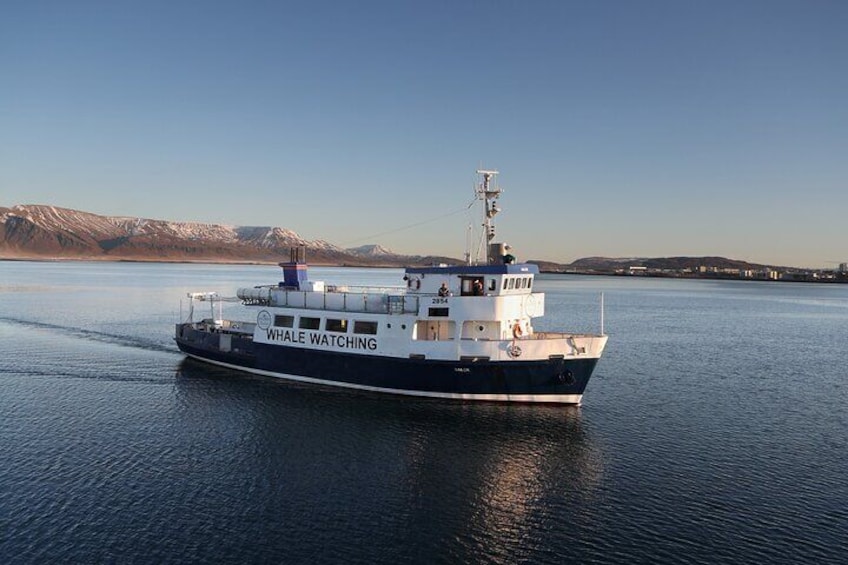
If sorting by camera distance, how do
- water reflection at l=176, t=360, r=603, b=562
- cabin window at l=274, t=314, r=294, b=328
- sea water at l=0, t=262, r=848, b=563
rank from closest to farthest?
sea water at l=0, t=262, r=848, b=563, water reflection at l=176, t=360, r=603, b=562, cabin window at l=274, t=314, r=294, b=328

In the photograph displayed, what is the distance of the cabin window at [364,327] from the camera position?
108 ft

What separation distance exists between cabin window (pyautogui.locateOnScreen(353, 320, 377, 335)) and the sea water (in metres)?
4.00

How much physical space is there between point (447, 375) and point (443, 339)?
2.17 meters

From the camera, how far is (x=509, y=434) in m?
26.9

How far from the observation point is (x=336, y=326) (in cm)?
3425

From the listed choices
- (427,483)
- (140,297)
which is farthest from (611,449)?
(140,297)

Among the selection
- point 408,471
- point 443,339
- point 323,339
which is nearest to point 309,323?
point 323,339

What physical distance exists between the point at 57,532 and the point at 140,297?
302ft

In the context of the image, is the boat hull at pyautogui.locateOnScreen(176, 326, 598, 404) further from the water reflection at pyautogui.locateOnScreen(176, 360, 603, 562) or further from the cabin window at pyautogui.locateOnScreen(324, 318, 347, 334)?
the cabin window at pyautogui.locateOnScreen(324, 318, 347, 334)

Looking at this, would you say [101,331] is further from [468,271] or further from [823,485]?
[823,485]

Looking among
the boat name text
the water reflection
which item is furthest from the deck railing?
the water reflection

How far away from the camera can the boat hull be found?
99.3ft

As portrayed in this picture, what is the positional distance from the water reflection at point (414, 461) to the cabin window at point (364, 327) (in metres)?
3.83

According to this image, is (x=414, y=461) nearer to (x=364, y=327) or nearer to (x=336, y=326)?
(x=364, y=327)
